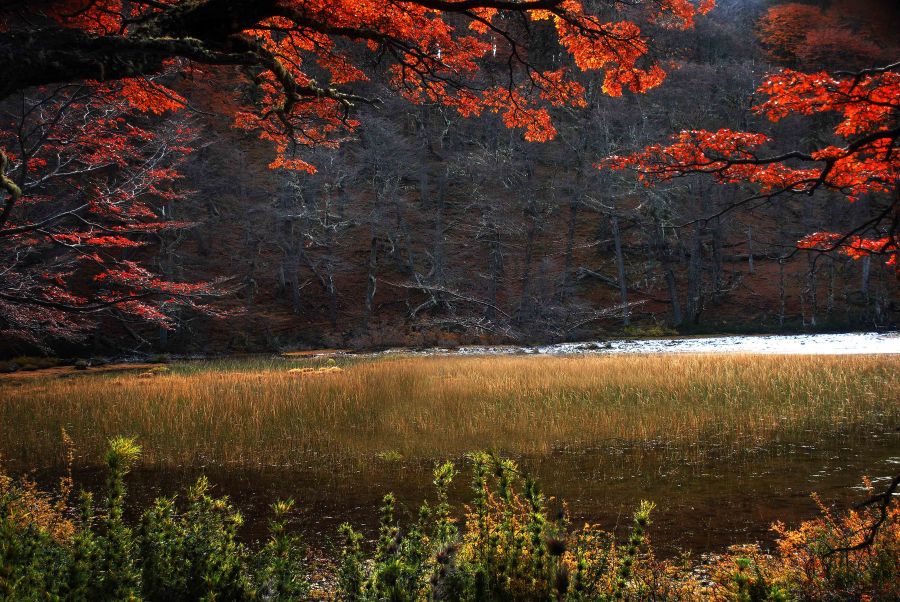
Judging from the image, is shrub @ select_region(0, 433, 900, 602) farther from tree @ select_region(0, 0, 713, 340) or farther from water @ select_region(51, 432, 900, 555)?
tree @ select_region(0, 0, 713, 340)

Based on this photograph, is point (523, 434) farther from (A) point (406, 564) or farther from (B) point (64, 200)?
(B) point (64, 200)

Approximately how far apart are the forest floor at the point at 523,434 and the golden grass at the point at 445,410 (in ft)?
0.17

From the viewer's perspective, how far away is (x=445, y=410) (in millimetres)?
10438

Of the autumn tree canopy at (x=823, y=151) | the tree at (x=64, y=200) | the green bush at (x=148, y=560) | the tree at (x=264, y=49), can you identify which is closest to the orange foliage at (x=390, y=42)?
the tree at (x=264, y=49)

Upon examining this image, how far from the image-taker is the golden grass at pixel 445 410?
27.0 ft

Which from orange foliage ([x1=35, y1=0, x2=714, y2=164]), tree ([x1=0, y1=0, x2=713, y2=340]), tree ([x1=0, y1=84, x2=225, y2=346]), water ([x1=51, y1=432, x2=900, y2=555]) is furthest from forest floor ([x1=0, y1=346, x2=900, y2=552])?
orange foliage ([x1=35, y1=0, x2=714, y2=164])

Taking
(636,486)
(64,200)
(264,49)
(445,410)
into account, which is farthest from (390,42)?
(64,200)

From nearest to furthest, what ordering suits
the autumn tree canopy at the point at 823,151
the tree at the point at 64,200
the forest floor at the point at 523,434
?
the autumn tree canopy at the point at 823,151
the forest floor at the point at 523,434
the tree at the point at 64,200

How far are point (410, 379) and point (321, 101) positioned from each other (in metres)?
7.33

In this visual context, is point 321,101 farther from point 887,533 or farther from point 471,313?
point 471,313

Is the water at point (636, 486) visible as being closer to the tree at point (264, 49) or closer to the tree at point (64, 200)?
the tree at point (264, 49)

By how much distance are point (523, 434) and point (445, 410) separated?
2.14 meters

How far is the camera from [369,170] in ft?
115

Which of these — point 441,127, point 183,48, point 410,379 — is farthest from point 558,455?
point 441,127
